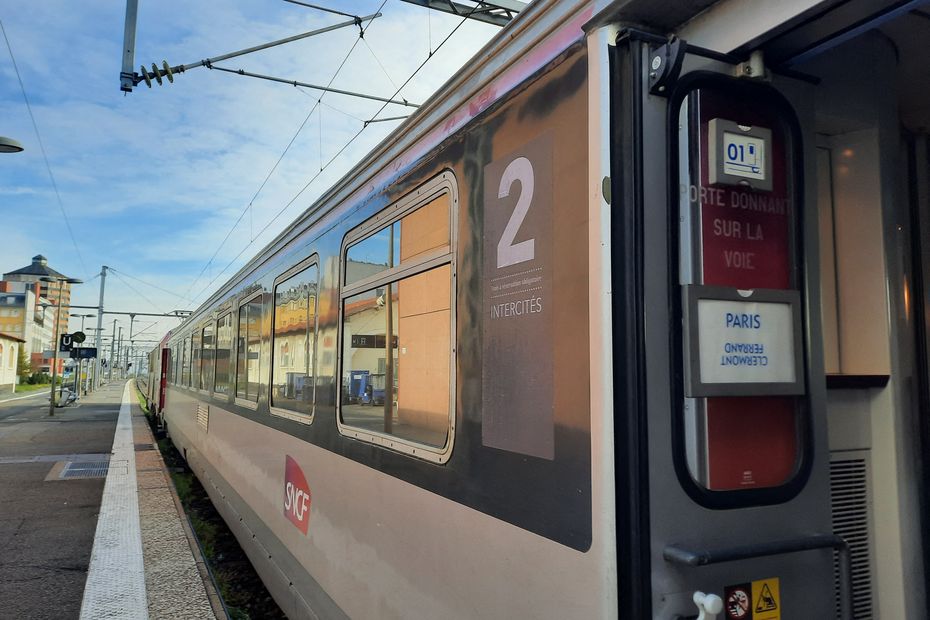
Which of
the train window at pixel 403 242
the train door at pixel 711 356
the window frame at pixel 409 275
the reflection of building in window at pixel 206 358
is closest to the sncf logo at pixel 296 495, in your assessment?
the window frame at pixel 409 275

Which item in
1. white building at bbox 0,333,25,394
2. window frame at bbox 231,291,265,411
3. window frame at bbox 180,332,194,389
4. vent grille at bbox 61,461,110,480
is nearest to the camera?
window frame at bbox 231,291,265,411

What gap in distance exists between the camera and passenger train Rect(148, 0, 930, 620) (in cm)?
160

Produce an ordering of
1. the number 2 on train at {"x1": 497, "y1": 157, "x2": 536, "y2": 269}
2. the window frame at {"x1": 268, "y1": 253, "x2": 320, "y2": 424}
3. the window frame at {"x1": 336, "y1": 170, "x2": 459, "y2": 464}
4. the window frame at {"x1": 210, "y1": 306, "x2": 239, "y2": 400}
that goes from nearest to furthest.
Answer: the number 2 on train at {"x1": 497, "y1": 157, "x2": 536, "y2": 269}, the window frame at {"x1": 336, "y1": 170, "x2": 459, "y2": 464}, the window frame at {"x1": 268, "y1": 253, "x2": 320, "y2": 424}, the window frame at {"x1": 210, "y1": 306, "x2": 239, "y2": 400}

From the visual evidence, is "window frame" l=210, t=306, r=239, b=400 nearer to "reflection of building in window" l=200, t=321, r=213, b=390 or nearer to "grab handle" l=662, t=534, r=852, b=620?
"reflection of building in window" l=200, t=321, r=213, b=390

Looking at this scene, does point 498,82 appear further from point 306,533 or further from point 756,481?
point 306,533

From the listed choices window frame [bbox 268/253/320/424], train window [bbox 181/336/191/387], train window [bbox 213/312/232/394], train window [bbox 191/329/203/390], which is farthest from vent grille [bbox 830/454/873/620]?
train window [bbox 181/336/191/387]

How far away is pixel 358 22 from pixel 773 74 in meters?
5.54

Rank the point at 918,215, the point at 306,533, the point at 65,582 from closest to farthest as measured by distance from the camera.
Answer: the point at 918,215 < the point at 306,533 < the point at 65,582

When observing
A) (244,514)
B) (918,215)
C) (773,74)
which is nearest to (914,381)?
(918,215)

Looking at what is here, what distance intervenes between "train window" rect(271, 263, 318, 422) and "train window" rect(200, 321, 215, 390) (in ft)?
12.1

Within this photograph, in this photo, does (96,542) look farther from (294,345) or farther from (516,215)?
(516,215)

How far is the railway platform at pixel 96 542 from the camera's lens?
4.73 m

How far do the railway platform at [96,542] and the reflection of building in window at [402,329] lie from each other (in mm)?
2409

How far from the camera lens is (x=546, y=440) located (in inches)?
71.8
